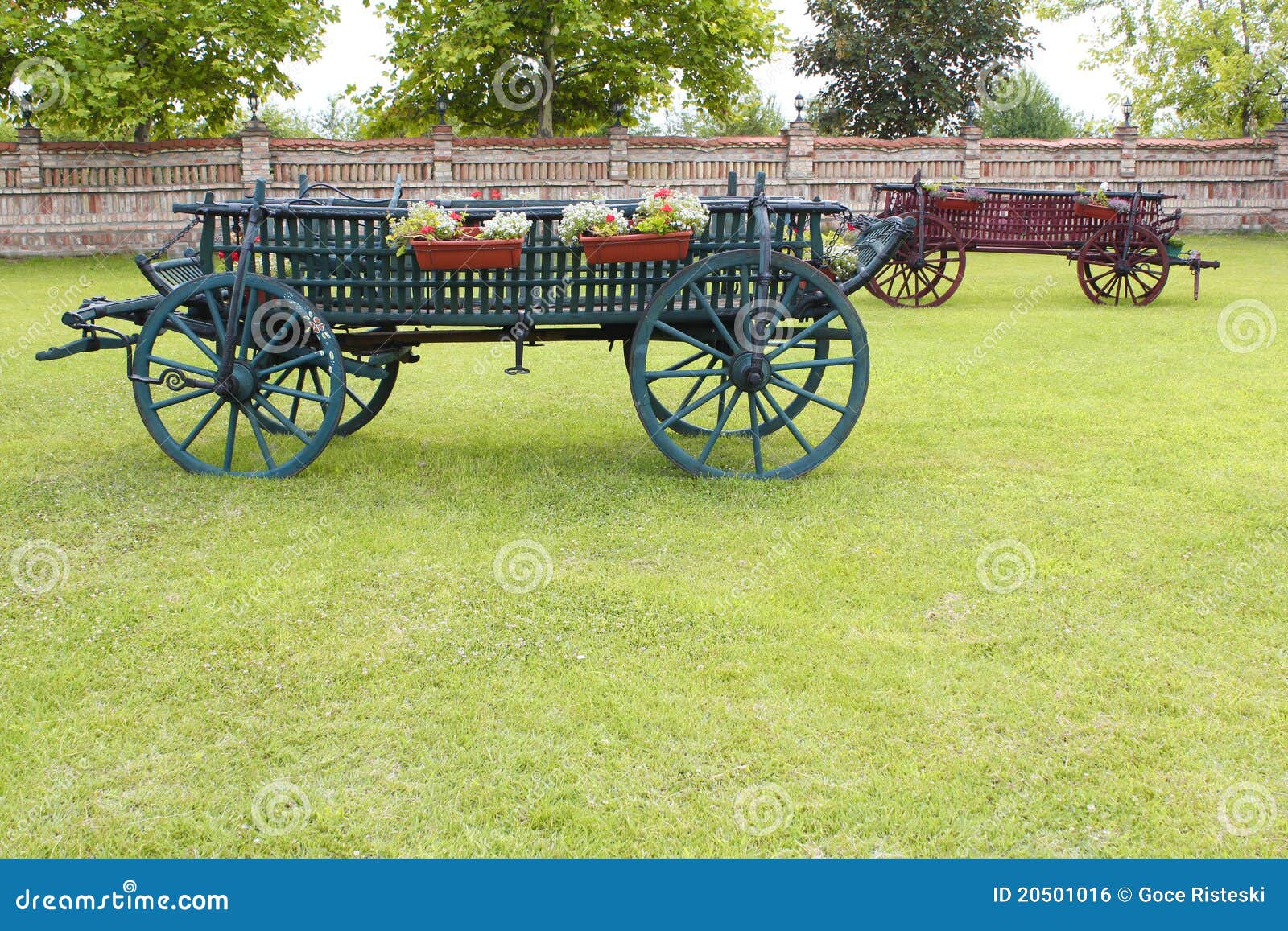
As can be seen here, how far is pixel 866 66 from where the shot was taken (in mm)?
35781

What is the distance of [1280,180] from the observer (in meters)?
24.9

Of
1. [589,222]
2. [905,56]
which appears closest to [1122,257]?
[589,222]

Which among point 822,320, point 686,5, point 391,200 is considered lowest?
point 822,320

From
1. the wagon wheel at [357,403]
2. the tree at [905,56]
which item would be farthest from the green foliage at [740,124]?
the wagon wheel at [357,403]

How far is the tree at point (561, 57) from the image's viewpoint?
2586cm

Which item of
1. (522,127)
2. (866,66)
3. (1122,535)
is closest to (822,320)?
(1122,535)

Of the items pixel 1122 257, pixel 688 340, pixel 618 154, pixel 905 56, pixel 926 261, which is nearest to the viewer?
pixel 688 340

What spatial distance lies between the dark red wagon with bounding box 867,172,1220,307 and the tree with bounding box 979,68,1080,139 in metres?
22.6

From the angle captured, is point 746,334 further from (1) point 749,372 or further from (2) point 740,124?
(2) point 740,124

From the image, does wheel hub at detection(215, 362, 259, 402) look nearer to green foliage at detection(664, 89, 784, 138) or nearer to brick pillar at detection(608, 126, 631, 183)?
brick pillar at detection(608, 126, 631, 183)

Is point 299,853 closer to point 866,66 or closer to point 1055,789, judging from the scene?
point 1055,789

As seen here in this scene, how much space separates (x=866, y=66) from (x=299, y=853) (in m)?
35.8

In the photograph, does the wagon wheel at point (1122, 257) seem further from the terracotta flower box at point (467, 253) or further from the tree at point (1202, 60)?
the tree at point (1202, 60)

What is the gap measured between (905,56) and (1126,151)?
13189 millimetres
